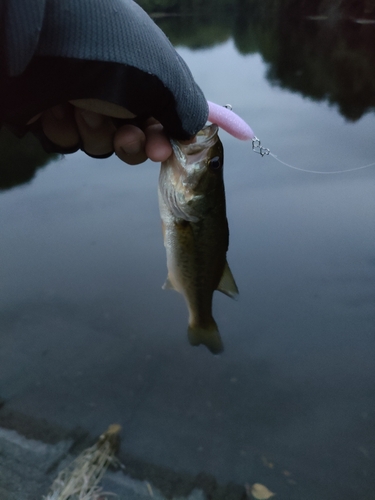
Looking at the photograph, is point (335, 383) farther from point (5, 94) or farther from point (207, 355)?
point (5, 94)

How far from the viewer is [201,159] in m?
1.48

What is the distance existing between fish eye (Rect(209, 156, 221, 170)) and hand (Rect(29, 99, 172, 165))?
6.9 inches

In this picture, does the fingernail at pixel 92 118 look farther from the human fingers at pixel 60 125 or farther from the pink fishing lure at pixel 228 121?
the pink fishing lure at pixel 228 121

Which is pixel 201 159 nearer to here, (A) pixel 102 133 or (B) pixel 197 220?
(B) pixel 197 220

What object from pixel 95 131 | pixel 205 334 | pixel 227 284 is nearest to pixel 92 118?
pixel 95 131

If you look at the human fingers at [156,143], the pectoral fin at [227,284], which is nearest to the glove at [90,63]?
the human fingers at [156,143]

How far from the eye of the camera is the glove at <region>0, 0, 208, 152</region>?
93 cm

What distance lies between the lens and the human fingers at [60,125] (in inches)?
58.1

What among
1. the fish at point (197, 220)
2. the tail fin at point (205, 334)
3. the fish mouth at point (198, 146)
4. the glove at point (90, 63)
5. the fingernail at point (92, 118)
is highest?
the glove at point (90, 63)

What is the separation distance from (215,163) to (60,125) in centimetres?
63

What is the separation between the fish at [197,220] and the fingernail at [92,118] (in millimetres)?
289

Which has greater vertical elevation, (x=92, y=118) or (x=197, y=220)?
Answer: (x=92, y=118)

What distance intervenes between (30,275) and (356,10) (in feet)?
81.6

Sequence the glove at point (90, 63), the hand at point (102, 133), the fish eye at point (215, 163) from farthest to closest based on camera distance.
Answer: the fish eye at point (215, 163) < the hand at point (102, 133) < the glove at point (90, 63)
